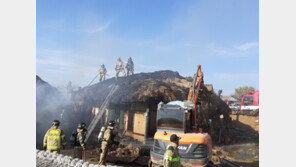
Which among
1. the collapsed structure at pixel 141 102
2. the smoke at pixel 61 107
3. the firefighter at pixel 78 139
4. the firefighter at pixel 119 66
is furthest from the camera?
the firefighter at pixel 119 66

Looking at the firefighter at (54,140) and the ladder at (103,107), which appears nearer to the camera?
the firefighter at (54,140)

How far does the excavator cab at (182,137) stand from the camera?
24.1 feet

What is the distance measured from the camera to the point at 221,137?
17.7 metres

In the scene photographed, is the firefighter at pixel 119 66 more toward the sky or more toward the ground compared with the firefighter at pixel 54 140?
more toward the sky

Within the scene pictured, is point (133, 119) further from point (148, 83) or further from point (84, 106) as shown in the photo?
point (84, 106)

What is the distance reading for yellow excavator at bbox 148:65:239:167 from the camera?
735 centimetres

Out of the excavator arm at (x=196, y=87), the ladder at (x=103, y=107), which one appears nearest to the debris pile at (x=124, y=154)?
the ladder at (x=103, y=107)

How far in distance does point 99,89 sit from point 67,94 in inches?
101

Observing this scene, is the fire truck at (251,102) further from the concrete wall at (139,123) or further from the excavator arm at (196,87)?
the excavator arm at (196,87)

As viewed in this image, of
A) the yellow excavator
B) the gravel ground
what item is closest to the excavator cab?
the yellow excavator

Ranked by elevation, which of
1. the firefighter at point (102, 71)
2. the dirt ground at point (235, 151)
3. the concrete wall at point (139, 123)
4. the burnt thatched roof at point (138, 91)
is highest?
the firefighter at point (102, 71)

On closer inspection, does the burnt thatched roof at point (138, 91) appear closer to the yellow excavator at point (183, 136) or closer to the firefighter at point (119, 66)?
the firefighter at point (119, 66)

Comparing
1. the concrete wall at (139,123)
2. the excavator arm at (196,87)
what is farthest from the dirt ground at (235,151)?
the excavator arm at (196,87)

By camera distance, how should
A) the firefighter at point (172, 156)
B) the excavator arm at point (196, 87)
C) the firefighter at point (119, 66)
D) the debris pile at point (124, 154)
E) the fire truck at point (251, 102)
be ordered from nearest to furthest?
the firefighter at point (172, 156) < the excavator arm at point (196, 87) < the debris pile at point (124, 154) < the firefighter at point (119, 66) < the fire truck at point (251, 102)
